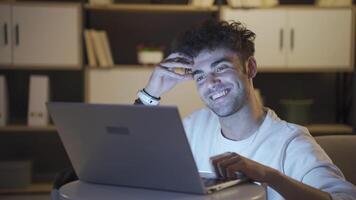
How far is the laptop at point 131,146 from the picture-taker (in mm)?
939

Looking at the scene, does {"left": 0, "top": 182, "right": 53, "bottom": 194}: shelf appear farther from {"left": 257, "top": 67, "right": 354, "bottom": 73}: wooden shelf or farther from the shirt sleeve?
the shirt sleeve

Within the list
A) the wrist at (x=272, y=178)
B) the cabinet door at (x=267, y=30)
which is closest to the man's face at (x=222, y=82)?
the wrist at (x=272, y=178)

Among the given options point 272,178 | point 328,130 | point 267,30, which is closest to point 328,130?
point 328,130

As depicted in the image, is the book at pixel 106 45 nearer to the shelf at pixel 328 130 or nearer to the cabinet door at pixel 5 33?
the cabinet door at pixel 5 33

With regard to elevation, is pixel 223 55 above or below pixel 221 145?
above

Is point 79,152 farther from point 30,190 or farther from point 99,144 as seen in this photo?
point 30,190

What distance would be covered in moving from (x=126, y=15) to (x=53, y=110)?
2865 millimetres

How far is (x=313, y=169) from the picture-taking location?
130 cm

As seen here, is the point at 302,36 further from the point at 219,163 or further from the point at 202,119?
the point at 219,163

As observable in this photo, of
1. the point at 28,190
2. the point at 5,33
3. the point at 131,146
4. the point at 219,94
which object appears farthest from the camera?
the point at 28,190

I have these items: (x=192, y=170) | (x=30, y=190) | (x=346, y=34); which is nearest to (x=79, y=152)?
(x=192, y=170)

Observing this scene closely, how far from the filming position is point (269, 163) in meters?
1.44

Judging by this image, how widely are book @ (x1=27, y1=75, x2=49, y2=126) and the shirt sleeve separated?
247 centimetres

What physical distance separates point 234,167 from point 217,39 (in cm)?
58
